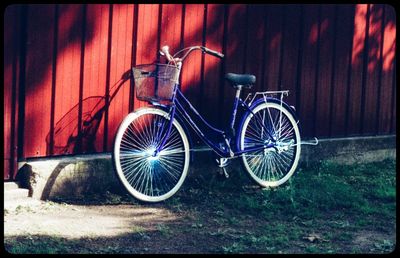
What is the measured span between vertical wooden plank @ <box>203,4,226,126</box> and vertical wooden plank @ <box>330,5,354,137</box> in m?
1.83

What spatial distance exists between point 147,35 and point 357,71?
3.24m

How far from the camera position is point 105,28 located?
6.07 m

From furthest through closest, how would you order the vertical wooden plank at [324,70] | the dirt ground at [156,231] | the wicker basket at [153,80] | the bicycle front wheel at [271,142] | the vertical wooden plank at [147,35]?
the vertical wooden plank at [324,70] < the bicycle front wheel at [271,142] < the vertical wooden plank at [147,35] < the wicker basket at [153,80] < the dirt ground at [156,231]

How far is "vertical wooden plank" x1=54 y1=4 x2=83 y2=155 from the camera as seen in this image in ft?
19.2

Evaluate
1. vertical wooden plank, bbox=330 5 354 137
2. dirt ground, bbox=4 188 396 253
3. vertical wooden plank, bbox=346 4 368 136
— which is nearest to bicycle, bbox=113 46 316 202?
dirt ground, bbox=4 188 396 253

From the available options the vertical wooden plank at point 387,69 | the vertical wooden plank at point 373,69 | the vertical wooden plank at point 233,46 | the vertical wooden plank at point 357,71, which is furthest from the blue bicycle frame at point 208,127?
the vertical wooden plank at point 387,69

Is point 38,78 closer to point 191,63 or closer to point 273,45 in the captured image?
point 191,63

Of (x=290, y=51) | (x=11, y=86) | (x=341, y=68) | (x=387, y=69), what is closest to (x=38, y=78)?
(x=11, y=86)

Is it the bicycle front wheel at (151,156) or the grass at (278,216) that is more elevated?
the bicycle front wheel at (151,156)

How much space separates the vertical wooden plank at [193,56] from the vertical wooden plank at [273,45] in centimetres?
92

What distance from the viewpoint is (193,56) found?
22.2ft

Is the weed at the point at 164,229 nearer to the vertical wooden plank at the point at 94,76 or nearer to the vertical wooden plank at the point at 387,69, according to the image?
the vertical wooden plank at the point at 94,76

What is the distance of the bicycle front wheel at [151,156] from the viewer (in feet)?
19.2
